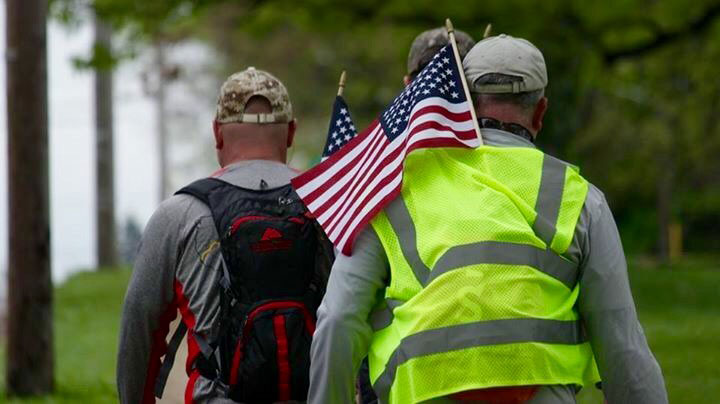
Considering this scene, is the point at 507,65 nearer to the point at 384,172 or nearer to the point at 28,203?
the point at 384,172

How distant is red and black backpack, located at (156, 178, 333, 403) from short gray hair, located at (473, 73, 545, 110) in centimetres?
88

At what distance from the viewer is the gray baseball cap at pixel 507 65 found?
4332 millimetres

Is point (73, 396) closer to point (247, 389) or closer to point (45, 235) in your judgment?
point (45, 235)

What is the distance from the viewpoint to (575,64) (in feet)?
72.9

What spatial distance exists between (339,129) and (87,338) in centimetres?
1454

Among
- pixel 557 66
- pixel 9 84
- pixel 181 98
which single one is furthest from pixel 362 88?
pixel 181 98

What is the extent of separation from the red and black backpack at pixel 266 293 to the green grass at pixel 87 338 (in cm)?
744

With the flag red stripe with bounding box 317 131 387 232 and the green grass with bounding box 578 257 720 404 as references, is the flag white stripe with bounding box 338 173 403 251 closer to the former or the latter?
the flag red stripe with bounding box 317 131 387 232

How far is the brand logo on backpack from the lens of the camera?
4.91 metres

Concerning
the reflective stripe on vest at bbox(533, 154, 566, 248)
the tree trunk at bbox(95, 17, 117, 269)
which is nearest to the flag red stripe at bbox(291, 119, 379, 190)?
the reflective stripe on vest at bbox(533, 154, 566, 248)

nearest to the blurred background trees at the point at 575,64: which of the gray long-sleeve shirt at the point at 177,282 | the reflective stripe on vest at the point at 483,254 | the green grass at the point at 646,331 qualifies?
the green grass at the point at 646,331

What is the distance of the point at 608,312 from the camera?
4.12 m

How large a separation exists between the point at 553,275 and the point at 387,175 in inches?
22.7

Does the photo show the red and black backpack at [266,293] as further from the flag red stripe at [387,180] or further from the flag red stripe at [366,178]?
the flag red stripe at [387,180]
